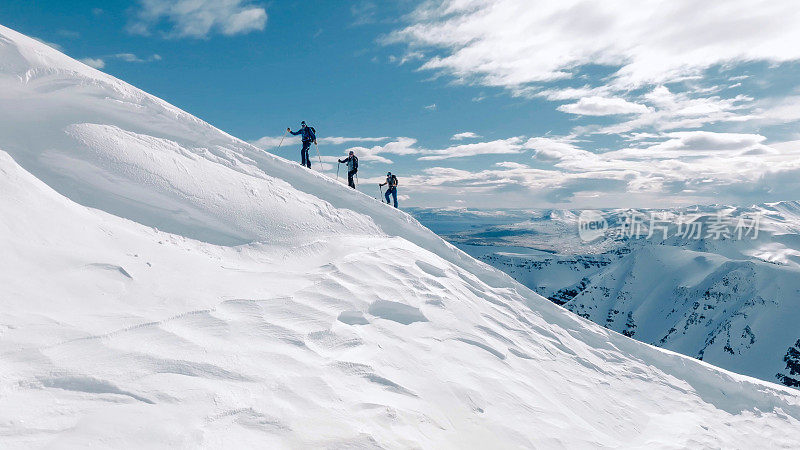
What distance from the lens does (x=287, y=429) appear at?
4824 mm

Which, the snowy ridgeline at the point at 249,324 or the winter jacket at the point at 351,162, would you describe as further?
the winter jacket at the point at 351,162

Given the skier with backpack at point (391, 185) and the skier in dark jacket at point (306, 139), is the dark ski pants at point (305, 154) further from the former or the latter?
the skier with backpack at point (391, 185)

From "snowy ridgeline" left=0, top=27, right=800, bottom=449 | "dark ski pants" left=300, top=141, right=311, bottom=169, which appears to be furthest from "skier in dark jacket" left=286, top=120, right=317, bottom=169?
"snowy ridgeline" left=0, top=27, right=800, bottom=449

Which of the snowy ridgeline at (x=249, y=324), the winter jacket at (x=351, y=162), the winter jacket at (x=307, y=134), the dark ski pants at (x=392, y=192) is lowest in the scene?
the snowy ridgeline at (x=249, y=324)

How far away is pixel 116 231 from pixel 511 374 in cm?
847

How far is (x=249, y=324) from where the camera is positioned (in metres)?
6.57

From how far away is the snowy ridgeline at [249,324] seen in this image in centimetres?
473

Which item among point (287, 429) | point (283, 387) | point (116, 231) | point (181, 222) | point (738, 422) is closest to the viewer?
point (287, 429)

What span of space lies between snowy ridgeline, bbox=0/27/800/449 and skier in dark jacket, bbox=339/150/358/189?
4297 mm

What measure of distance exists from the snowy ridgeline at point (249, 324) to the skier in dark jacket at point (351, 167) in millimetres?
4297

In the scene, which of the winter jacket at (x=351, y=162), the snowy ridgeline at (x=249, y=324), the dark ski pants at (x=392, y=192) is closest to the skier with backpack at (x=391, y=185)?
the dark ski pants at (x=392, y=192)

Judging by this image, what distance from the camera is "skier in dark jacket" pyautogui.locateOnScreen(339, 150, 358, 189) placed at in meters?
19.9

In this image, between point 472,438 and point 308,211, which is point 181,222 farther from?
point 472,438

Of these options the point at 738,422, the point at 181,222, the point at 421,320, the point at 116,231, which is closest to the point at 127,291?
the point at 116,231
